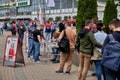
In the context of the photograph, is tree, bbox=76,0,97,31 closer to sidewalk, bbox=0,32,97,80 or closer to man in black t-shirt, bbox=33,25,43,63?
man in black t-shirt, bbox=33,25,43,63

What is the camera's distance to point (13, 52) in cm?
1505

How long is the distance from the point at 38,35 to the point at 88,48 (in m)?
6.02

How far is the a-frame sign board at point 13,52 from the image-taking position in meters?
15.0

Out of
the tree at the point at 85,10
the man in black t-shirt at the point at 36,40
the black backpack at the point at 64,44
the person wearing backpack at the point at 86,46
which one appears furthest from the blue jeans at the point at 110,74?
the tree at the point at 85,10

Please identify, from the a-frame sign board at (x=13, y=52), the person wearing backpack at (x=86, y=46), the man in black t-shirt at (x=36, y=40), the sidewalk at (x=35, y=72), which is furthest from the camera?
the man in black t-shirt at (x=36, y=40)

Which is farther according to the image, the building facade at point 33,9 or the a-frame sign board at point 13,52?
the building facade at point 33,9

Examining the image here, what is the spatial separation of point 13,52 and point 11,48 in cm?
21

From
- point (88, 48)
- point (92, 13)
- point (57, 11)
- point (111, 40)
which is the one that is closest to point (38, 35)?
point (92, 13)

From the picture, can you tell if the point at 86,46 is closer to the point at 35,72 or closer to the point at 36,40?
the point at 35,72

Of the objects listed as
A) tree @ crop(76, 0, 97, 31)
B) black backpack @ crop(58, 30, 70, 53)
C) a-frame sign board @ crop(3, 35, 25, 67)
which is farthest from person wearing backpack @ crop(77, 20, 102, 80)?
tree @ crop(76, 0, 97, 31)

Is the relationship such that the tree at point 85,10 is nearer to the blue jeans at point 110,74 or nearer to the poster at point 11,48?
the poster at point 11,48

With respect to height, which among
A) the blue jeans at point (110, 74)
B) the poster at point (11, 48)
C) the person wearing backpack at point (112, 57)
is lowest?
the poster at point (11, 48)

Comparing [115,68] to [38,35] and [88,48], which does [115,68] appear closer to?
[88,48]

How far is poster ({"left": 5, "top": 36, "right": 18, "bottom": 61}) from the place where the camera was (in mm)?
15047
